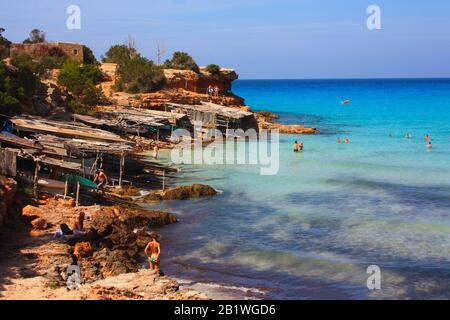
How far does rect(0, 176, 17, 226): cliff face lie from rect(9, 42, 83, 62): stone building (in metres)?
34.6

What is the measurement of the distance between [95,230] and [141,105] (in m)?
28.9

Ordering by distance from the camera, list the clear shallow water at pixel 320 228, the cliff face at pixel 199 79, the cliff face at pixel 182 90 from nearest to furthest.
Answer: the clear shallow water at pixel 320 228 → the cliff face at pixel 182 90 → the cliff face at pixel 199 79

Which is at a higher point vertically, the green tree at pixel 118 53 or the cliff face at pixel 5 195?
the green tree at pixel 118 53

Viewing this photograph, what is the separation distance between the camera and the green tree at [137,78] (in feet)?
163

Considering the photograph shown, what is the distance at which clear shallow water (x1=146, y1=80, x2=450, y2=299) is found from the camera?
16234 millimetres

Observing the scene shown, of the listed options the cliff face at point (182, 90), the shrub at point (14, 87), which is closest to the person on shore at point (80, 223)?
the shrub at point (14, 87)

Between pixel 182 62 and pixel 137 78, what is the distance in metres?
11.6
